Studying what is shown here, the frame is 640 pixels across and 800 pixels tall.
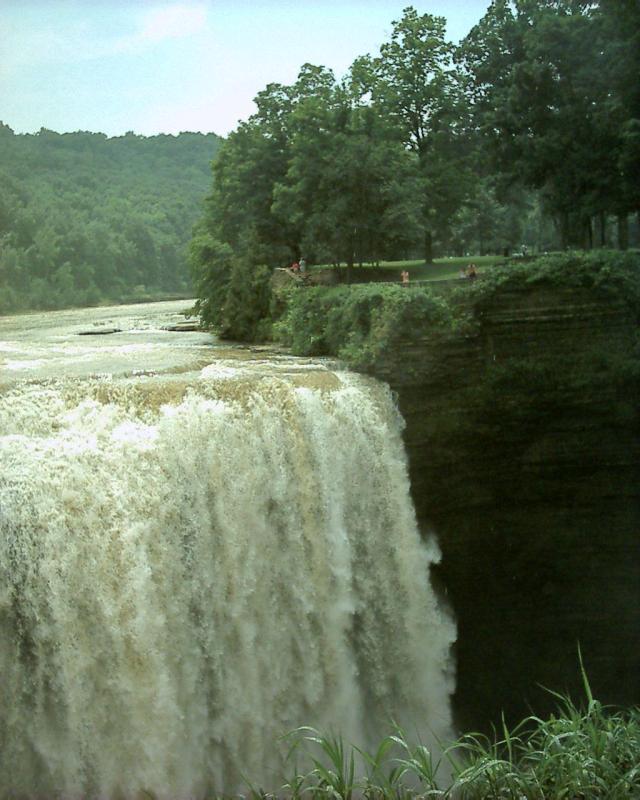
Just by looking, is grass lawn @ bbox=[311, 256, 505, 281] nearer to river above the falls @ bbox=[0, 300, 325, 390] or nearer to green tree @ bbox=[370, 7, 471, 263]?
green tree @ bbox=[370, 7, 471, 263]

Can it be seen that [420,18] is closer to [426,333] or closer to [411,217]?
[411,217]

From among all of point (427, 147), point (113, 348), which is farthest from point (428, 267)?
point (113, 348)

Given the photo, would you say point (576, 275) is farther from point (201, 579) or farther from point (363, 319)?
point (201, 579)

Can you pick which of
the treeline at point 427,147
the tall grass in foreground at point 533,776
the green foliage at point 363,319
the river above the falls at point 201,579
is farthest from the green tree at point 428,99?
the tall grass in foreground at point 533,776

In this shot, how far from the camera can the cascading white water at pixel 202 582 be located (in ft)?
30.3

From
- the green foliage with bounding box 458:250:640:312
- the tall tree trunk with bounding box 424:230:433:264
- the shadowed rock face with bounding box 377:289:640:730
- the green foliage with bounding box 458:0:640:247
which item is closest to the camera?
the shadowed rock face with bounding box 377:289:640:730

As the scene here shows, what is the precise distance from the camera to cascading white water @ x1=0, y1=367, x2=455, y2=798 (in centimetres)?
923

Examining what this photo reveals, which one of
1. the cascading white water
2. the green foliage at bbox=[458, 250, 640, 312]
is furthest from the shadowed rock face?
the cascading white water

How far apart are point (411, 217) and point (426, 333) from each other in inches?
242

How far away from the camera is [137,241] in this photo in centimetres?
2212

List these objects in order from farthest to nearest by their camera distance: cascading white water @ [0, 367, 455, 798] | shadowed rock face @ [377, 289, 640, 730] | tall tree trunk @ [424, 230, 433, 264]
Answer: tall tree trunk @ [424, 230, 433, 264] < shadowed rock face @ [377, 289, 640, 730] < cascading white water @ [0, 367, 455, 798]

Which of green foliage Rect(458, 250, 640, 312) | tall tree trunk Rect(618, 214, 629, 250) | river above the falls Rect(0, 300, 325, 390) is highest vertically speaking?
tall tree trunk Rect(618, 214, 629, 250)

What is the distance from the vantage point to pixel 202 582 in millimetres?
10461

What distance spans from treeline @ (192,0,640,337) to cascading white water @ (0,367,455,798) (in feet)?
25.7
